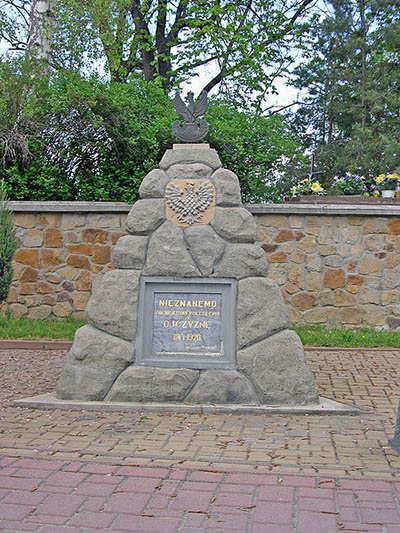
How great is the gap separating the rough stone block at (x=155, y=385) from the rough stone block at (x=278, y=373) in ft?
1.67

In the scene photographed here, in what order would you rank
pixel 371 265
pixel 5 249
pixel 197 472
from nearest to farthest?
1. pixel 197 472
2. pixel 5 249
3. pixel 371 265

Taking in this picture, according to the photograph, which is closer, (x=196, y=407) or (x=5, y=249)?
(x=196, y=407)

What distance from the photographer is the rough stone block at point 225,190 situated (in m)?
6.36

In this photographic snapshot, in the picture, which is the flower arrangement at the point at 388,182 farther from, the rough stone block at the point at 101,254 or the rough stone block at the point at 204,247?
the rough stone block at the point at 204,247

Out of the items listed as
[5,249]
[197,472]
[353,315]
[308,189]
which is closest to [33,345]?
[5,249]

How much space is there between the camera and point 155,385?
20.1ft

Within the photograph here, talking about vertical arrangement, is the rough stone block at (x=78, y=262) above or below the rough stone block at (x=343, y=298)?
above

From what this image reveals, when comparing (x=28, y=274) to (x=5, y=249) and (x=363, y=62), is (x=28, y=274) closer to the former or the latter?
(x=5, y=249)

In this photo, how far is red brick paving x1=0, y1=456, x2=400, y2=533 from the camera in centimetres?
364

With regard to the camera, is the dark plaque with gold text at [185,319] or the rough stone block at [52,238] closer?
the dark plaque with gold text at [185,319]

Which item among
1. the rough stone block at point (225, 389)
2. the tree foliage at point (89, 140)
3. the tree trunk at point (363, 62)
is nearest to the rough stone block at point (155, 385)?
the rough stone block at point (225, 389)

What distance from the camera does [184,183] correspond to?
637 centimetres

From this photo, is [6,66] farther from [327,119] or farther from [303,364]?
[327,119]

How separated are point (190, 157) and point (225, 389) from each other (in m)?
2.19
